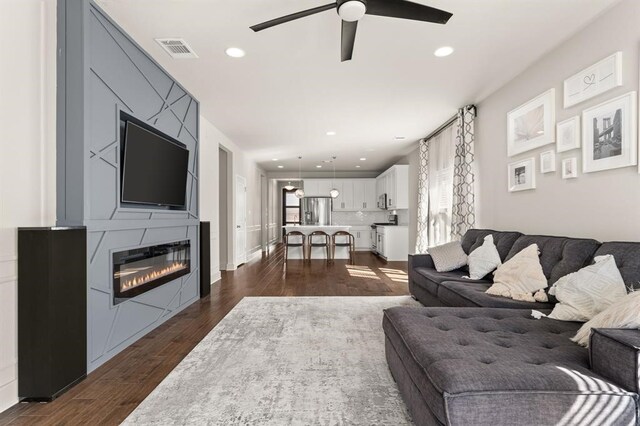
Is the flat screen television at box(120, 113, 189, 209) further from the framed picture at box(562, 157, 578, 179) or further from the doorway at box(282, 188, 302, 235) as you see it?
the doorway at box(282, 188, 302, 235)

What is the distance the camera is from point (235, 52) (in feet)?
10.8

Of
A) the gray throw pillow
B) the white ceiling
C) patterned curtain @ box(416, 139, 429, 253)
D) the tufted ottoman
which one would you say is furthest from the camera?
patterned curtain @ box(416, 139, 429, 253)

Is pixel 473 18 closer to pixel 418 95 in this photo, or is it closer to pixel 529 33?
pixel 529 33

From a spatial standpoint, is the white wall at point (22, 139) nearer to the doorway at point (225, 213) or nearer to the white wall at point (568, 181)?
the white wall at point (568, 181)

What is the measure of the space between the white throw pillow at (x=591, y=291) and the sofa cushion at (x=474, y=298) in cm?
33

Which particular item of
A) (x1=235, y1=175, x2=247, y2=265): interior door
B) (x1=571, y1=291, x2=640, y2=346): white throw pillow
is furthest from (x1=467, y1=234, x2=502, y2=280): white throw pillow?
(x1=235, y1=175, x2=247, y2=265): interior door

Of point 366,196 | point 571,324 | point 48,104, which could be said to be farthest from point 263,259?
point 571,324

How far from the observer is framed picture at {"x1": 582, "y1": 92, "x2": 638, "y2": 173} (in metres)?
2.45

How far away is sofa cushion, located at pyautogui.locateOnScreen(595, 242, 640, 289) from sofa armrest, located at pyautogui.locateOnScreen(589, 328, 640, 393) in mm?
820

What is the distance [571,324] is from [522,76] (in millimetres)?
2927

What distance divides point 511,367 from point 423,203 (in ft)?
19.7

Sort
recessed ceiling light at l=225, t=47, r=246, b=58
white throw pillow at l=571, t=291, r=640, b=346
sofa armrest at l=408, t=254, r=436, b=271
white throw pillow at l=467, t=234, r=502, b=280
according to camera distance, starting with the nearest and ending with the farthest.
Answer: white throw pillow at l=571, t=291, r=640, b=346
recessed ceiling light at l=225, t=47, r=246, b=58
white throw pillow at l=467, t=234, r=502, b=280
sofa armrest at l=408, t=254, r=436, b=271

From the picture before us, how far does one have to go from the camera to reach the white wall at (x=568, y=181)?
2.51 m

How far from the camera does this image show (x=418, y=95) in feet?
14.9
